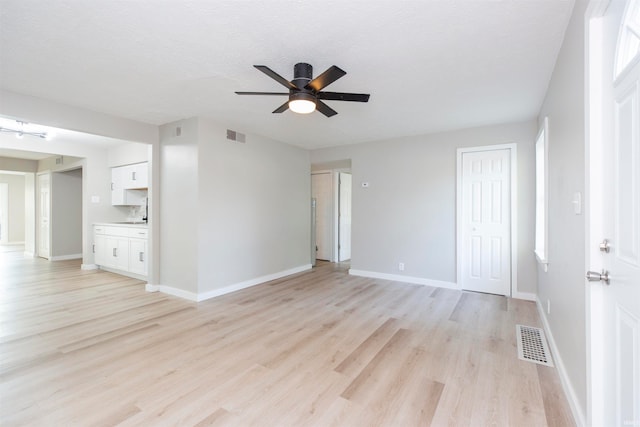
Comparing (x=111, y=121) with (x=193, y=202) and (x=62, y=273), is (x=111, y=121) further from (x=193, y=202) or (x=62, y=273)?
(x=62, y=273)

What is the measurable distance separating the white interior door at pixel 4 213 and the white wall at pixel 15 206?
0.05 meters

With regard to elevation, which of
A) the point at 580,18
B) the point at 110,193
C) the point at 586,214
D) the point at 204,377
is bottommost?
the point at 204,377

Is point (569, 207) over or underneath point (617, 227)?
over

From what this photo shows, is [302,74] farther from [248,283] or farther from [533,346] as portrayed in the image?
[248,283]

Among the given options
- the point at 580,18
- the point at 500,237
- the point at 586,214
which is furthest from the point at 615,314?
the point at 500,237

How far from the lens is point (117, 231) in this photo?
5.30 metres

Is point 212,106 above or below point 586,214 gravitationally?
above

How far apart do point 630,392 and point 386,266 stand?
12.7 feet

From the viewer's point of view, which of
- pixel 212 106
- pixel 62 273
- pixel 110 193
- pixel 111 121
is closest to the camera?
pixel 212 106

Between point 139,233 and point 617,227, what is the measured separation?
580 centimetres

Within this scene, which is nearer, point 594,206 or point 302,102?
point 594,206

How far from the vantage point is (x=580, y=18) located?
163 cm

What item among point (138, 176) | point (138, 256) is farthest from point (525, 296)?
point (138, 176)

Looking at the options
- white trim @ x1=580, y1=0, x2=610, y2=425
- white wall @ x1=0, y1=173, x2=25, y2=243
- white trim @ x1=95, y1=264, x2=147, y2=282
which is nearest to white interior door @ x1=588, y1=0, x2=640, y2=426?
white trim @ x1=580, y1=0, x2=610, y2=425
